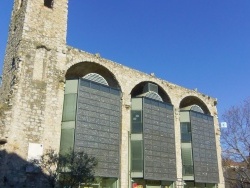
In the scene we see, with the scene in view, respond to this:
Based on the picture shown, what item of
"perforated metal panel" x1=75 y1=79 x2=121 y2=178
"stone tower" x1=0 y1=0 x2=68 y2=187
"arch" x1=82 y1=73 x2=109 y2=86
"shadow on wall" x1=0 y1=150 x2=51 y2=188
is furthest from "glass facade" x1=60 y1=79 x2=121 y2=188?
"shadow on wall" x1=0 y1=150 x2=51 y2=188

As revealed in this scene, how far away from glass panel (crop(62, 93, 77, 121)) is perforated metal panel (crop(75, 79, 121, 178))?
0.31 metres

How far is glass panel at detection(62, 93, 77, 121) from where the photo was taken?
16.9 meters

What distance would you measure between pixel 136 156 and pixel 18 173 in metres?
7.80

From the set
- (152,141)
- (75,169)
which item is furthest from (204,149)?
(75,169)

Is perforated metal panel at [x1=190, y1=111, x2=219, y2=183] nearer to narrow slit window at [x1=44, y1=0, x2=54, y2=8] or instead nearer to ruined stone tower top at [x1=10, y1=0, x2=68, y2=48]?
ruined stone tower top at [x1=10, y1=0, x2=68, y2=48]

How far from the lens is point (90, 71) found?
65.5 ft

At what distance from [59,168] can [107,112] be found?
15.7ft

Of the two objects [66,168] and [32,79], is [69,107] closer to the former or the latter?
[32,79]

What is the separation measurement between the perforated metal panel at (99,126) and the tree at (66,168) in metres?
1.35

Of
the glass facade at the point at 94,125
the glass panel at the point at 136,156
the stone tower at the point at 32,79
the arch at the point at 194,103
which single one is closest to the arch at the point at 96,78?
the glass facade at the point at 94,125

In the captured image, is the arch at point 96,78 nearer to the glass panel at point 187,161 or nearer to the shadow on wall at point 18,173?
the shadow on wall at point 18,173

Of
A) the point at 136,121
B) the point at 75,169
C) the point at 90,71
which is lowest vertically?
the point at 75,169

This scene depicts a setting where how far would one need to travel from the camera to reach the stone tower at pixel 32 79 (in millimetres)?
14469

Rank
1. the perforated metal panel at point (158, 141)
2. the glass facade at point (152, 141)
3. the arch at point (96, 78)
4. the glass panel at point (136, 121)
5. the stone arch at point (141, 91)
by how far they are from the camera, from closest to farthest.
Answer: the arch at point (96, 78)
the glass facade at point (152, 141)
the perforated metal panel at point (158, 141)
the glass panel at point (136, 121)
the stone arch at point (141, 91)
